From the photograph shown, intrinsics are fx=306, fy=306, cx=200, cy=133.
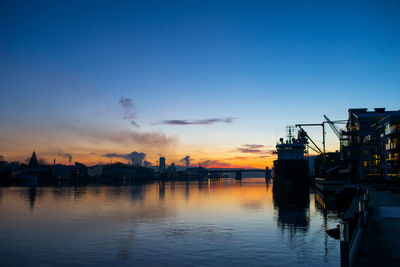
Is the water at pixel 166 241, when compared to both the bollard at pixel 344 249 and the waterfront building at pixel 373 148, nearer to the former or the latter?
the bollard at pixel 344 249

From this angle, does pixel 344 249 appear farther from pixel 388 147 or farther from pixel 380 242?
pixel 388 147

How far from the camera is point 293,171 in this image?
122m

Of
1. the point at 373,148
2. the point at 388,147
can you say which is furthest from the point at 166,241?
the point at 373,148

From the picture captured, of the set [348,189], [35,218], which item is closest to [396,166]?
[348,189]

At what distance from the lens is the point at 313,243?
27922 millimetres

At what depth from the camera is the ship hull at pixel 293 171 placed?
400 ft

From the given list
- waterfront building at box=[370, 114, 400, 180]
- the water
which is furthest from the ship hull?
the water

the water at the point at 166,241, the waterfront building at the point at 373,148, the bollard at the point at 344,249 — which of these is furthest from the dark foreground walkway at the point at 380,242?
the waterfront building at the point at 373,148

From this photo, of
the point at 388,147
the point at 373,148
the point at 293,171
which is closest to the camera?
the point at 388,147

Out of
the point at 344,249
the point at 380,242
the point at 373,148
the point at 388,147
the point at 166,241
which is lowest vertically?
the point at 166,241

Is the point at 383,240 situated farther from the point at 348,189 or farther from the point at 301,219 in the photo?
the point at 348,189

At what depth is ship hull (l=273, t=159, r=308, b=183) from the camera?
4798 inches

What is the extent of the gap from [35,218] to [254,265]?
116 feet

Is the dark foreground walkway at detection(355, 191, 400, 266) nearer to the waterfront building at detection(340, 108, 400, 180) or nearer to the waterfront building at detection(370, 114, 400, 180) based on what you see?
the waterfront building at detection(340, 108, 400, 180)
